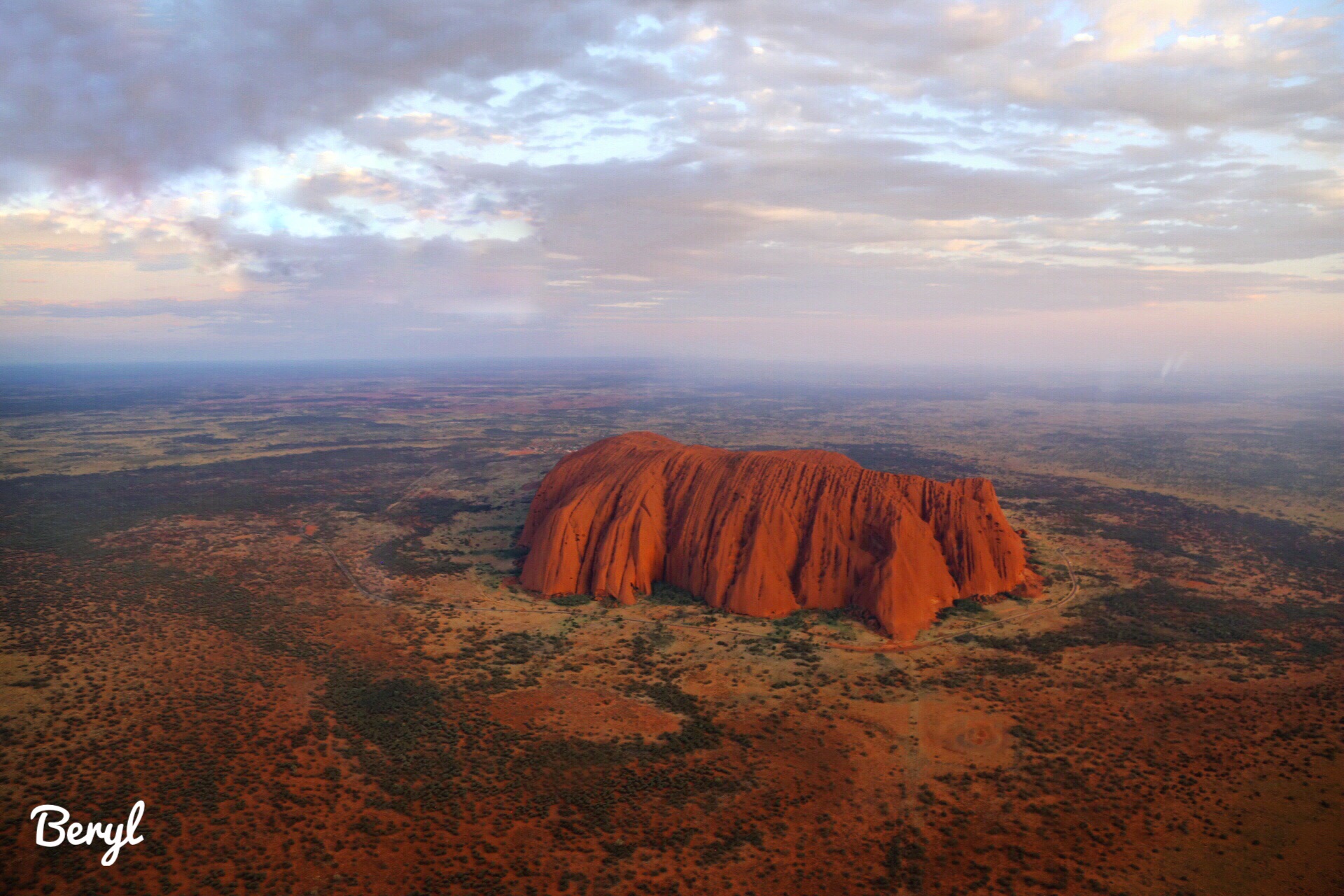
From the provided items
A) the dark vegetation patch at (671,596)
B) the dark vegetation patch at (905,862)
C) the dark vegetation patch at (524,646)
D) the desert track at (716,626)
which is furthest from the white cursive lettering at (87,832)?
the dark vegetation patch at (671,596)

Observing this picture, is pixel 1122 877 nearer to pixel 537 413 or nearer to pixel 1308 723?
pixel 1308 723

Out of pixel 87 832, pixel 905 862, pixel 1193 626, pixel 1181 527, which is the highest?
pixel 1181 527

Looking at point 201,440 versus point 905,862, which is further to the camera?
point 201,440

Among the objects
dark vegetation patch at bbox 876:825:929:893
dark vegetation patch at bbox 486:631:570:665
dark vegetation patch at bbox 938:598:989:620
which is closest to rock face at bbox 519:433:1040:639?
dark vegetation patch at bbox 938:598:989:620

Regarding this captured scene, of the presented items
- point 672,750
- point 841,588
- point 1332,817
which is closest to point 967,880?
point 672,750

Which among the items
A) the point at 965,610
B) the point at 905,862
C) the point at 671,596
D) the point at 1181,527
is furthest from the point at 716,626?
the point at 1181,527

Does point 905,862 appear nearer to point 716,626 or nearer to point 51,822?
point 716,626
